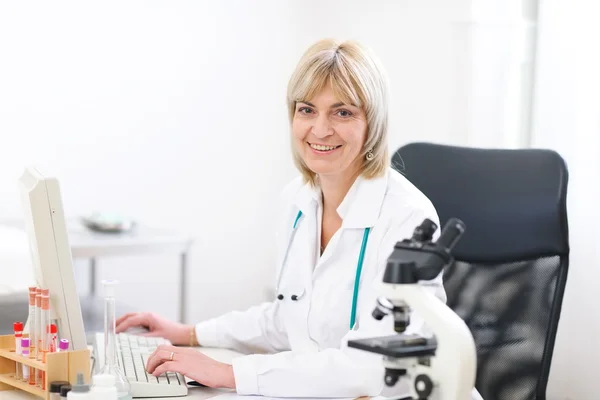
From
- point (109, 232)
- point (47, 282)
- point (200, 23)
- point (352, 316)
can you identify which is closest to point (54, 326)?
point (47, 282)

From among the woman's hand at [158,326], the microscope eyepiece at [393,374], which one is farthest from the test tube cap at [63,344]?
the microscope eyepiece at [393,374]

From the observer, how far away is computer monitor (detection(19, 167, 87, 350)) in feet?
4.76

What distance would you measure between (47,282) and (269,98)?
260 cm

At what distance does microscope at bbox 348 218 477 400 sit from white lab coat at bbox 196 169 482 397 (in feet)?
1.04

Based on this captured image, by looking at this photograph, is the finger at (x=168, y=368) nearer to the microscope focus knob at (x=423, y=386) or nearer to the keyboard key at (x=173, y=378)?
the keyboard key at (x=173, y=378)

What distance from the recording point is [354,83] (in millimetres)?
1795

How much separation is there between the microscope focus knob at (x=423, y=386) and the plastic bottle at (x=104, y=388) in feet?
1.54

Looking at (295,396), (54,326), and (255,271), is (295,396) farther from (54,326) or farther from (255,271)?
(255,271)

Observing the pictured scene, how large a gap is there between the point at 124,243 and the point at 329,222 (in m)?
1.11

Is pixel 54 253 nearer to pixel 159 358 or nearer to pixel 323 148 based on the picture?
pixel 159 358

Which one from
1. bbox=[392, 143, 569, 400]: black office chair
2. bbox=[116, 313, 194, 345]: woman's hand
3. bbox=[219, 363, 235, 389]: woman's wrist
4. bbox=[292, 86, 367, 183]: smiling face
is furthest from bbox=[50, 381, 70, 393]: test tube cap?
bbox=[392, 143, 569, 400]: black office chair

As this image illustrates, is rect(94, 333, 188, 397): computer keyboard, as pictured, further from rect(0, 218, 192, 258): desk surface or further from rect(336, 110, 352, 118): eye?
rect(0, 218, 192, 258): desk surface

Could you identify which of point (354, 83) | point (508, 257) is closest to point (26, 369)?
point (354, 83)

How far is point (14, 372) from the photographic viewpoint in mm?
1568
